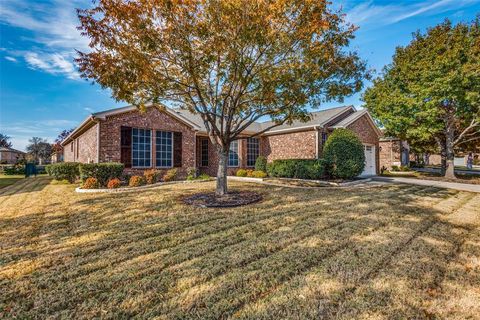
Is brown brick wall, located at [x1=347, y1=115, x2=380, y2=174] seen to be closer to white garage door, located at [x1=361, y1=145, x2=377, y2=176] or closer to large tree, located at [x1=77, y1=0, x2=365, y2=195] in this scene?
white garage door, located at [x1=361, y1=145, x2=377, y2=176]

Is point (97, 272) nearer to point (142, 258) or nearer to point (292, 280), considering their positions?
point (142, 258)

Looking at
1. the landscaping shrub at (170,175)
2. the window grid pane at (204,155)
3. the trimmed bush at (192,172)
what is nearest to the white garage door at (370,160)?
the window grid pane at (204,155)

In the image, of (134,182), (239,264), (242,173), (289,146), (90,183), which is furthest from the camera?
(289,146)

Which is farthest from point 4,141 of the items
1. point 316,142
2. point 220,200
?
point 316,142

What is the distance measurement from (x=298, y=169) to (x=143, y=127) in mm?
9442

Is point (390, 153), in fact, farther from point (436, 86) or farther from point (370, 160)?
point (436, 86)

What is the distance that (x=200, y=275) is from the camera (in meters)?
3.21

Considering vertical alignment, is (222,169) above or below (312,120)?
below

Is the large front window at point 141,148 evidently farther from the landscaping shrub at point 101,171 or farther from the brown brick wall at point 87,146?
the brown brick wall at point 87,146

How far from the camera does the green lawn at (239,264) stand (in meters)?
2.58

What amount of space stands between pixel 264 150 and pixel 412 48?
1280cm

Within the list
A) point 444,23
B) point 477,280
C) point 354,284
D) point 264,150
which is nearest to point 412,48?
point 444,23

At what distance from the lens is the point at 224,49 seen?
676cm

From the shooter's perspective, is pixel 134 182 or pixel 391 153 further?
pixel 391 153
